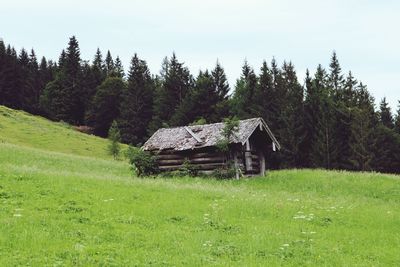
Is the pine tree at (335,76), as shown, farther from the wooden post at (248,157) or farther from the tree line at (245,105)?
the wooden post at (248,157)

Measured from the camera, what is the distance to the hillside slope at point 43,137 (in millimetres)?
62219

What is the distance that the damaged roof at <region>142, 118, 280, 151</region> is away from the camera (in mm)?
36938

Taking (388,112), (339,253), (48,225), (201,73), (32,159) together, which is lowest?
(339,253)

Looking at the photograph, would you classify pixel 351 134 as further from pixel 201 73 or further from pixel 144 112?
pixel 144 112

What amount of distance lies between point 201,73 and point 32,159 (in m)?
48.1

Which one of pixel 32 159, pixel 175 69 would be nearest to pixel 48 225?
pixel 32 159

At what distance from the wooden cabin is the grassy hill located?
1165 cm

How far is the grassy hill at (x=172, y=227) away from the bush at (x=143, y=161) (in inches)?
487

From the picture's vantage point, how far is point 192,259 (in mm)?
11953

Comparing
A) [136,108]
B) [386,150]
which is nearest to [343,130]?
[386,150]

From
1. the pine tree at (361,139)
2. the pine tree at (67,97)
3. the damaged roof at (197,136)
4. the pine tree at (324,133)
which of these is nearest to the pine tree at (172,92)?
the pine tree at (67,97)

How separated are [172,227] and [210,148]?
21731 mm

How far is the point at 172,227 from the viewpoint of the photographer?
51.4ft

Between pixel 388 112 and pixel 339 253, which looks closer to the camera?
pixel 339 253
